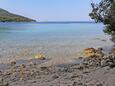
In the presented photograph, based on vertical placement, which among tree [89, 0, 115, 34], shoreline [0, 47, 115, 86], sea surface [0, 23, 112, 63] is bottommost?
sea surface [0, 23, 112, 63]

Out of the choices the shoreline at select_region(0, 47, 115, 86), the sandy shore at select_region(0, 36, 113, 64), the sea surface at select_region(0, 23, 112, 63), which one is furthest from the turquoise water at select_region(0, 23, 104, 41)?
the shoreline at select_region(0, 47, 115, 86)

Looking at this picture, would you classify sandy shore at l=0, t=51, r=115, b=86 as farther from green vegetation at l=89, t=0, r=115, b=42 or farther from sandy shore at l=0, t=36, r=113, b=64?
sandy shore at l=0, t=36, r=113, b=64

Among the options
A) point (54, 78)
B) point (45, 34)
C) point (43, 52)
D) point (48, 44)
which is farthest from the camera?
point (45, 34)

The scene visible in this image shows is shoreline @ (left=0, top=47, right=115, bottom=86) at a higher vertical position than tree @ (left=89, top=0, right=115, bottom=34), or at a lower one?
lower

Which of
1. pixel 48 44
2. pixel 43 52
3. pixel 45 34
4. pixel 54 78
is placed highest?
pixel 54 78

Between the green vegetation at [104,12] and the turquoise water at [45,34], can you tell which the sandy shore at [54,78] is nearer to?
the green vegetation at [104,12]

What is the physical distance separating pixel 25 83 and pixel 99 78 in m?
4.05

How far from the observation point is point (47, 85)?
19.1m

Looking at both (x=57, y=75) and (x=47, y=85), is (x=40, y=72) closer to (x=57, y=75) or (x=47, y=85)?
(x=57, y=75)

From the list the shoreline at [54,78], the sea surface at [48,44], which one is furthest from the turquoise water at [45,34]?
the shoreline at [54,78]

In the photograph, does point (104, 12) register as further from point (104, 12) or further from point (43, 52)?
point (43, 52)

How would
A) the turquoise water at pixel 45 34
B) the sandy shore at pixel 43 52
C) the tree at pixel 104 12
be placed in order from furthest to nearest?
1. the turquoise water at pixel 45 34
2. the sandy shore at pixel 43 52
3. the tree at pixel 104 12


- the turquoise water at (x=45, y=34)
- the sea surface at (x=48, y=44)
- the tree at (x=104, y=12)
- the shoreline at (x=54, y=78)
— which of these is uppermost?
the tree at (x=104, y=12)

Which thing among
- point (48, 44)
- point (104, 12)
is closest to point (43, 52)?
point (48, 44)
